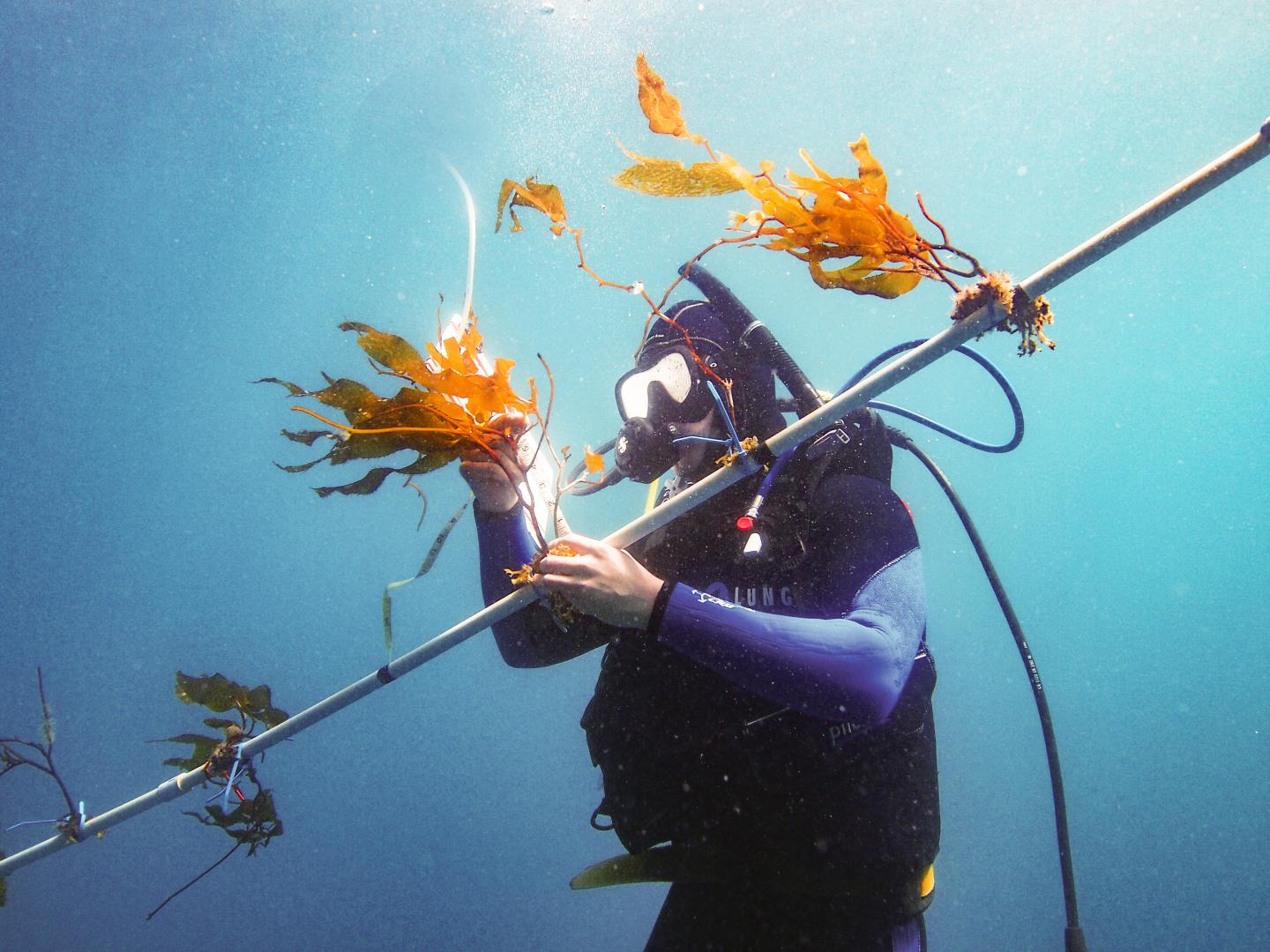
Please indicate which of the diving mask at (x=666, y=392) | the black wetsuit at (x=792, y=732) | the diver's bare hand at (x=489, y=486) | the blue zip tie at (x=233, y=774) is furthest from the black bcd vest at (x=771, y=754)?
the blue zip tie at (x=233, y=774)

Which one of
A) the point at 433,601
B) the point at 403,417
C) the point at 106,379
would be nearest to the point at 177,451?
the point at 106,379

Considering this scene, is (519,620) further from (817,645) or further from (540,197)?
(540,197)

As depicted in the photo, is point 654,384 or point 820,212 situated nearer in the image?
point 820,212

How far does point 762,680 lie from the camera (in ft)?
5.65

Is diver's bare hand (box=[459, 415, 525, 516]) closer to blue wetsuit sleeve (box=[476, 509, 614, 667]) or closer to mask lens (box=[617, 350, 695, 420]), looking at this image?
blue wetsuit sleeve (box=[476, 509, 614, 667])

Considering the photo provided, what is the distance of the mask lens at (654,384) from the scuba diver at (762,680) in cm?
1

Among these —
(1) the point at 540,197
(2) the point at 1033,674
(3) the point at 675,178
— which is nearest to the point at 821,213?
(3) the point at 675,178

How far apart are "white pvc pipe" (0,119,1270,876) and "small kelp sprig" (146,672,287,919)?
0.11 metres

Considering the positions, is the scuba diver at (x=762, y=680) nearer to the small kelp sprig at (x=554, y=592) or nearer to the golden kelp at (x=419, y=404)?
the small kelp sprig at (x=554, y=592)

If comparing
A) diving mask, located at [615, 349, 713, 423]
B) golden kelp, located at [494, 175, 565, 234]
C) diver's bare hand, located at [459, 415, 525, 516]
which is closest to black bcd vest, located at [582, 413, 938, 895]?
diving mask, located at [615, 349, 713, 423]

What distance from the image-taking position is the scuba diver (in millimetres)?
1723

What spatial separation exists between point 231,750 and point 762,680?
2.68 meters

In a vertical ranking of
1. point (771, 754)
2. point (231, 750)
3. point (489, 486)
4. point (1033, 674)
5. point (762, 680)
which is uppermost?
point (489, 486)

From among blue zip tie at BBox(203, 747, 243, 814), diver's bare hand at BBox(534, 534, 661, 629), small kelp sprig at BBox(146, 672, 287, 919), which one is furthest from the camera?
small kelp sprig at BBox(146, 672, 287, 919)
